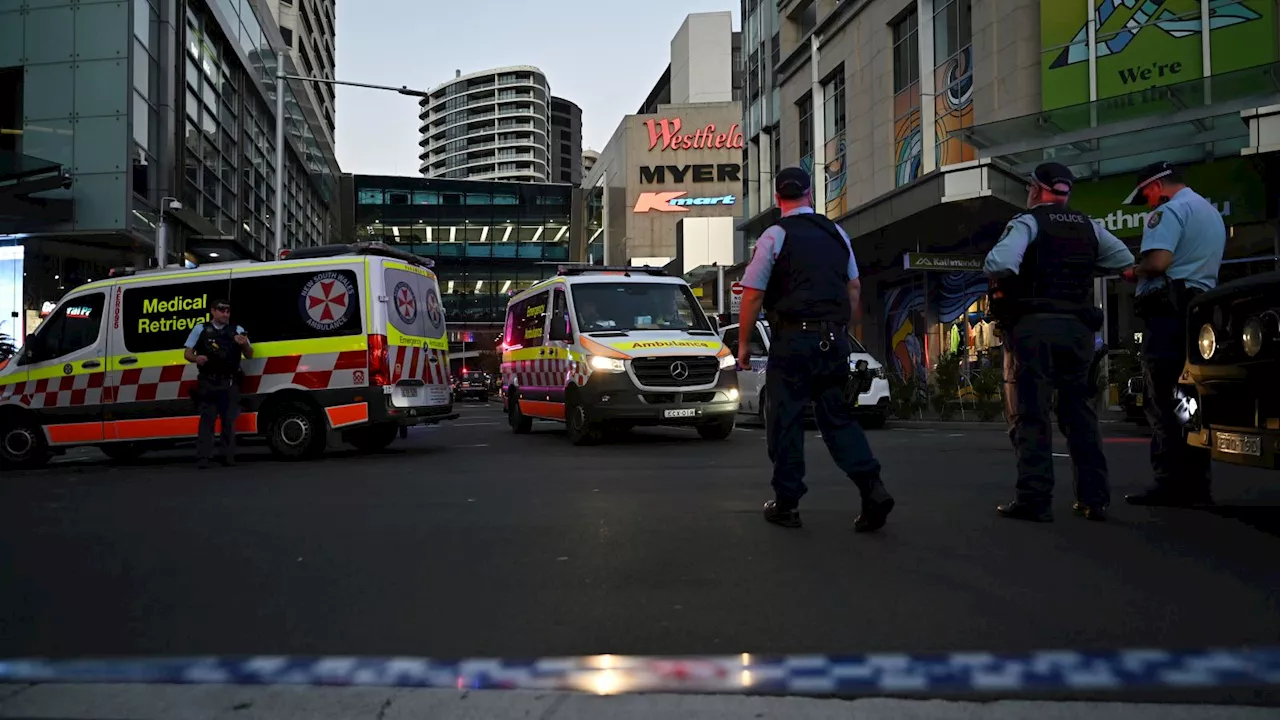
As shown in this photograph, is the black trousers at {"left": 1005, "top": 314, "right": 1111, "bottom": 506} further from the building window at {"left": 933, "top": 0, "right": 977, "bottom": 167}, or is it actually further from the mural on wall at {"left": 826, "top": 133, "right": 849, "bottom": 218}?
the mural on wall at {"left": 826, "top": 133, "right": 849, "bottom": 218}

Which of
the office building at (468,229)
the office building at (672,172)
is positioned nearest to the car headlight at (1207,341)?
the office building at (672,172)

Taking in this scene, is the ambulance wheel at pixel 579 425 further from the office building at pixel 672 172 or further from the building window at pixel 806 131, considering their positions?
the office building at pixel 672 172

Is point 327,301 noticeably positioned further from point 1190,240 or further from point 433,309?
point 1190,240

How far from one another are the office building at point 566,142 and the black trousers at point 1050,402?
18122 cm

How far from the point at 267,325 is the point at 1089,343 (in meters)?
8.86

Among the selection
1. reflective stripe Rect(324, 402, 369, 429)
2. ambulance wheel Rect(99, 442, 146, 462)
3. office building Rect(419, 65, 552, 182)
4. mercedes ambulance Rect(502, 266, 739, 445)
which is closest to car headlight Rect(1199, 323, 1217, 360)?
mercedes ambulance Rect(502, 266, 739, 445)

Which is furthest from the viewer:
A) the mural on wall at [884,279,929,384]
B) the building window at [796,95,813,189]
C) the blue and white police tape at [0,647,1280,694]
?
the building window at [796,95,813,189]

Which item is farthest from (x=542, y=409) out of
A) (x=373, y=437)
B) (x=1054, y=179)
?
(x=1054, y=179)

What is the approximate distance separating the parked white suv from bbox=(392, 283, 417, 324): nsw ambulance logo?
4732mm

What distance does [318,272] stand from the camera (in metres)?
11.4

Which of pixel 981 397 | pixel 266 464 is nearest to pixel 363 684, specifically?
pixel 266 464

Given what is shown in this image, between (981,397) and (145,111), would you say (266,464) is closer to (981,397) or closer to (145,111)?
(981,397)

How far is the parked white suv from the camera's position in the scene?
51.0 ft

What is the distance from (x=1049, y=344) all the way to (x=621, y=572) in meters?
2.61
